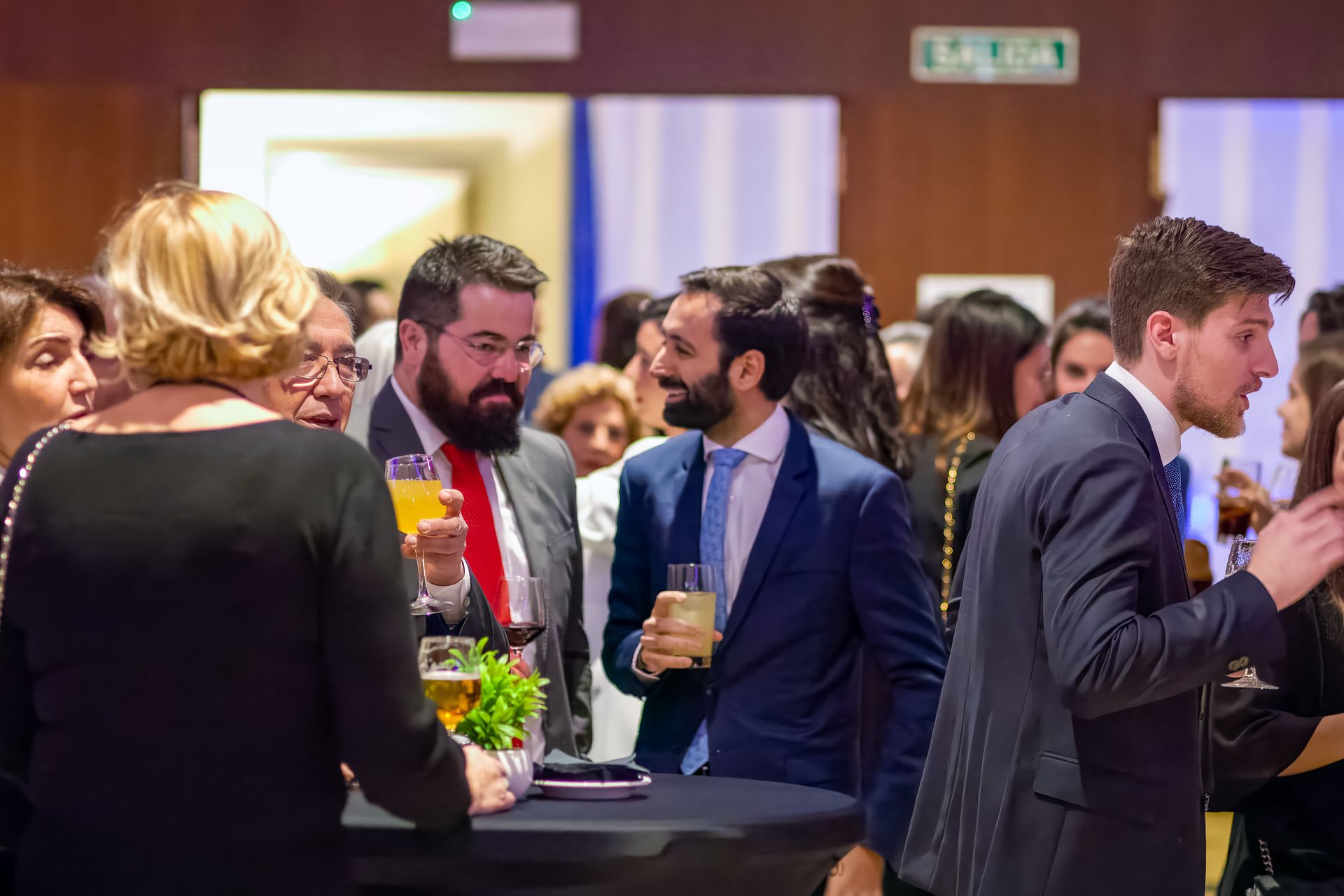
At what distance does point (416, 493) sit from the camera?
2.60 meters

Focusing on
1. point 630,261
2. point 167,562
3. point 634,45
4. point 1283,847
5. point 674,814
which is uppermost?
point 634,45

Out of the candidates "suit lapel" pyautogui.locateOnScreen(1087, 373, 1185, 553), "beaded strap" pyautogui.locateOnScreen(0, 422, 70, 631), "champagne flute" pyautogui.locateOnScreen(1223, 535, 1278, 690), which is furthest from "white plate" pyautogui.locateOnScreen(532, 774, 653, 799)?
"champagne flute" pyautogui.locateOnScreen(1223, 535, 1278, 690)

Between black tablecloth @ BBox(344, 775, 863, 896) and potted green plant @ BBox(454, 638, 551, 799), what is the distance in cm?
5

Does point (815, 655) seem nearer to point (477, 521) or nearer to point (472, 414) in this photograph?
point (477, 521)

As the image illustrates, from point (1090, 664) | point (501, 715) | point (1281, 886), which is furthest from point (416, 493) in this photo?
point (1281, 886)

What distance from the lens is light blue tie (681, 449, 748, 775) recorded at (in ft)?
10.3

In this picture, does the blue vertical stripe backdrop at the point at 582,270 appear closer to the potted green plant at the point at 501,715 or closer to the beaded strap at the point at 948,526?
the beaded strap at the point at 948,526

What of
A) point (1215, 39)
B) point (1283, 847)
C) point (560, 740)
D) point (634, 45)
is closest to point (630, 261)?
point (634, 45)

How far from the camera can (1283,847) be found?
2.75 metres

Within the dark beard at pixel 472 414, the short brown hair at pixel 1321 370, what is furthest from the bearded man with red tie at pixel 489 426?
the short brown hair at pixel 1321 370

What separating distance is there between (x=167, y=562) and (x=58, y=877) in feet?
1.22

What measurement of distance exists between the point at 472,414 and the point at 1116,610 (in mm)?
1572

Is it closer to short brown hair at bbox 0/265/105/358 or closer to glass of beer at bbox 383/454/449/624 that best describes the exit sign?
short brown hair at bbox 0/265/105/358

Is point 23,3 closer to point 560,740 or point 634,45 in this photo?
point 634,45
